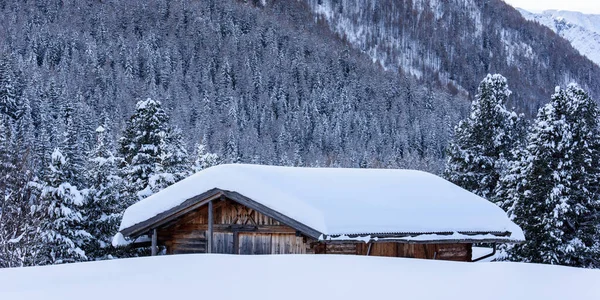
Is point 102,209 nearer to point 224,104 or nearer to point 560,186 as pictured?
point 560,186

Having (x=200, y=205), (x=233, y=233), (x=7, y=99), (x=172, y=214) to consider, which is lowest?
(x=233, y=233)

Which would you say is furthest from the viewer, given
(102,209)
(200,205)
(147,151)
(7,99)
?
(7,99)

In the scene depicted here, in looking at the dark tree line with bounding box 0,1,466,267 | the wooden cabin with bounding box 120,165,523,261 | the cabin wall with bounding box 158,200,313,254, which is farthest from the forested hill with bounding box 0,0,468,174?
the cabin wall with bounding box 158,200,313,254

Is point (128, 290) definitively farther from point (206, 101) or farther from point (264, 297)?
point (206, 101)

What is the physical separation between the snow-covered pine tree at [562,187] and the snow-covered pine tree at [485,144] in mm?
7249

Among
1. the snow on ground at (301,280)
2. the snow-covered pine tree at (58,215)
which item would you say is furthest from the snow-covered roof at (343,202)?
the snow-covered pine tree at (58,215)

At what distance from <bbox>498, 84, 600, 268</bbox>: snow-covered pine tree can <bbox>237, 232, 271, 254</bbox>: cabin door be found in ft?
37.5

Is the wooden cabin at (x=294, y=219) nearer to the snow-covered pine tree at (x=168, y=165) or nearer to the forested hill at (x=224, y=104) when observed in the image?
the snow-covered pine tree at (x=168, y=165)

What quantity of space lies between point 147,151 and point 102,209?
251 inches

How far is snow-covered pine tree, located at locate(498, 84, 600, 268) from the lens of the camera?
2122cm

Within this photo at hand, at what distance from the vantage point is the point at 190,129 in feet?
486

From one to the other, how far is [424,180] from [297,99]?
560 ft

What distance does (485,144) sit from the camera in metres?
31.0

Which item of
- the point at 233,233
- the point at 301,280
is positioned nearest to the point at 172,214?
the point at 233,233
